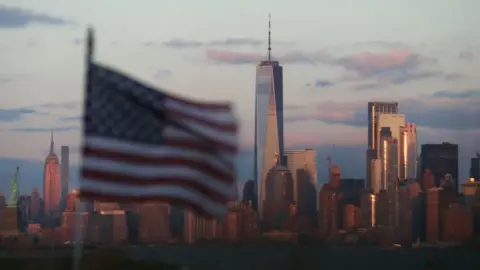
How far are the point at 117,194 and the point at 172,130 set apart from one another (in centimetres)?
96

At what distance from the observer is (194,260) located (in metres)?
30.0

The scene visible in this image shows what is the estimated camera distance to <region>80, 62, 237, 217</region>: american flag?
10922 mm

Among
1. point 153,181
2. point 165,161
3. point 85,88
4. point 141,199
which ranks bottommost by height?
point 141,199

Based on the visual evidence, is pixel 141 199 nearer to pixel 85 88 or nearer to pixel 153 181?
pixel 153 181

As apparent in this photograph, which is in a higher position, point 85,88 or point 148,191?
point 85,88

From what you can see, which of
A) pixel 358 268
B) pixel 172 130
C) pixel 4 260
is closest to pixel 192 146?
pixel 172 130

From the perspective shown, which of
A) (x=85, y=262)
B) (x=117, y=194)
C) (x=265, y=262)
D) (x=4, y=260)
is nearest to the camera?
(x=117, y=194)

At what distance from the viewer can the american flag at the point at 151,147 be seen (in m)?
10.9

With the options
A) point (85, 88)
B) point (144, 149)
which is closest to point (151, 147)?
point (144, 149)

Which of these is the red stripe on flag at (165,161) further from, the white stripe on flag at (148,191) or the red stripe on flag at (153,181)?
the white stripe on flag at (148,191)

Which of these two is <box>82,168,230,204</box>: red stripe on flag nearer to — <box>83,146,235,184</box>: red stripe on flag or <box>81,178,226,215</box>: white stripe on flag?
<box>81,178,226,215</box>: white stripe on flag

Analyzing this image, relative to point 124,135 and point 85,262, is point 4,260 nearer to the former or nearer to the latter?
point 85,262

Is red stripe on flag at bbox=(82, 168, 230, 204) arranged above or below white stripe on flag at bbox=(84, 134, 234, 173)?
below

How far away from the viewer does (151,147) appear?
11094 millimetres
